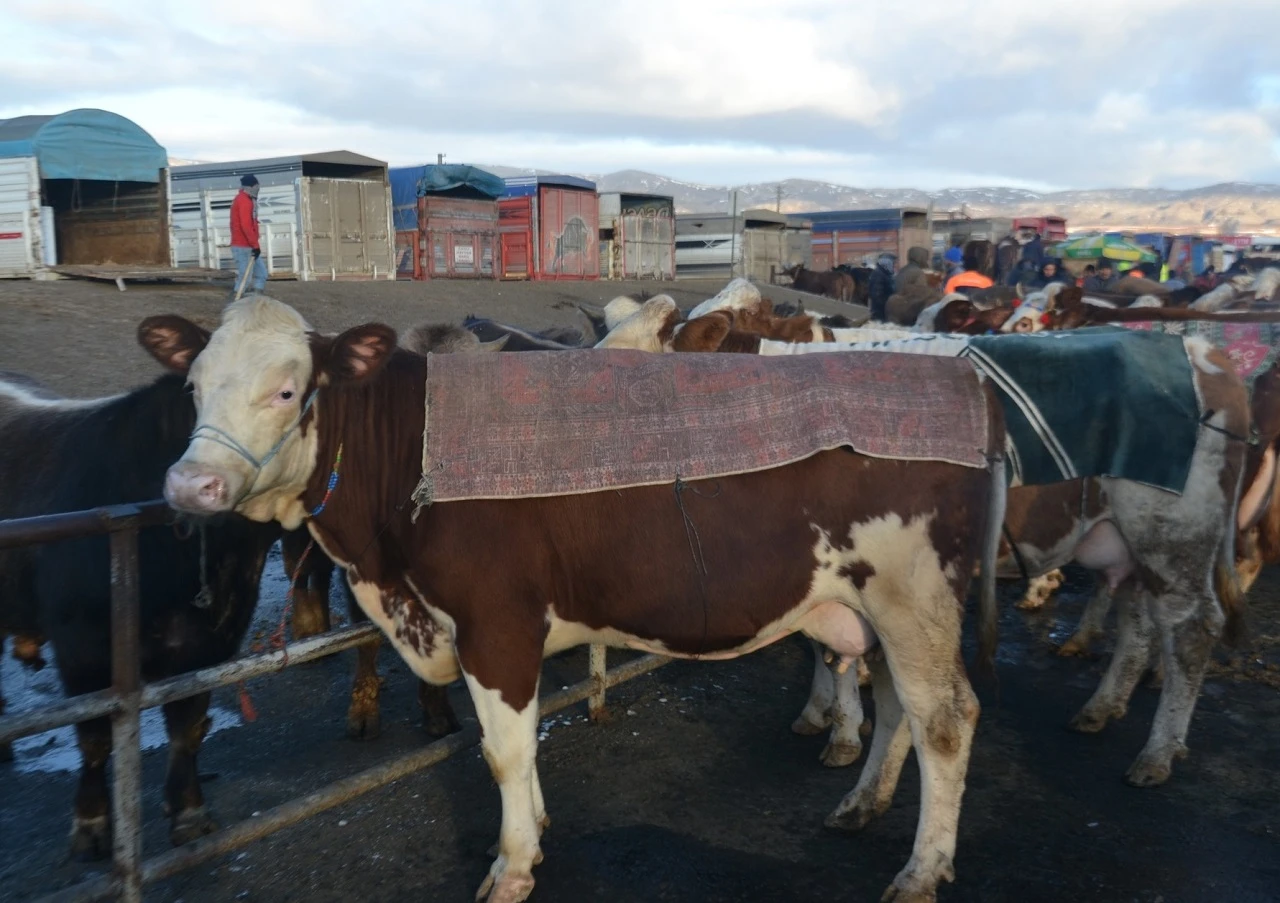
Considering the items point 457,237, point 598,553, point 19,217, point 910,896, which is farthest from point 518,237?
point 910,896

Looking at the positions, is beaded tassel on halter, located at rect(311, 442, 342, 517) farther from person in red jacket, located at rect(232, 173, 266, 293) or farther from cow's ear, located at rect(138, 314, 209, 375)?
Answer: person in red jacket, located at rect(232, 173, 266, 293)

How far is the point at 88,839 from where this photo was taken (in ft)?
13.1

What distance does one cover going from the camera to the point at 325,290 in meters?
21.2

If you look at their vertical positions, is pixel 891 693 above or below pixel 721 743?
above

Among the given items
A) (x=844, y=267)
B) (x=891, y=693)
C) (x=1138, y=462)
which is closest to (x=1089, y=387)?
(x=1138, y=462)

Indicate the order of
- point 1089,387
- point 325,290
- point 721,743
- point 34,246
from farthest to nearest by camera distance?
point 325,290 → point 34,246 → point 721,743 → point 1089,387

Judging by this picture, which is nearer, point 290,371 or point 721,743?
point 290,371

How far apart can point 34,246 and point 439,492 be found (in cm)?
1831

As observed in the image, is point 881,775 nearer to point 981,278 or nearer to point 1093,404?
point 1093,404

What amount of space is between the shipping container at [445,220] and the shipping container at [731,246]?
10946mm

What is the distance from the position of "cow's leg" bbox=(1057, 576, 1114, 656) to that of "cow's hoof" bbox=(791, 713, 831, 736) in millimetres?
2040

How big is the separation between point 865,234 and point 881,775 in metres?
42.3

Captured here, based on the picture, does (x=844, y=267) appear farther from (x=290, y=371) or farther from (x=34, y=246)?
(x=290, y=371)

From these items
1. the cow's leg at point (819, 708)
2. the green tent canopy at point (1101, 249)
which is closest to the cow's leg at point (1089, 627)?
the cow's leg at point (819, 708)
